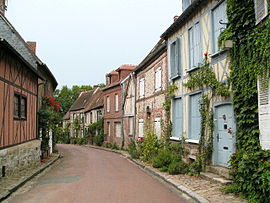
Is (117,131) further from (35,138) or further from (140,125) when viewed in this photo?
(35,138)

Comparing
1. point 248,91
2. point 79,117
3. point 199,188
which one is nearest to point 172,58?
point 248,91

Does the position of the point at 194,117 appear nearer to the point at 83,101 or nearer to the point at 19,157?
the point at 19,157

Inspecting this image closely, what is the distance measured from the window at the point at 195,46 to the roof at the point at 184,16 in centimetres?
53

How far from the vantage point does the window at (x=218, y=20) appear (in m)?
8.85

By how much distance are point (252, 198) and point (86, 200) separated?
11.5 ft

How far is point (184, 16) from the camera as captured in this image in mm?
11359

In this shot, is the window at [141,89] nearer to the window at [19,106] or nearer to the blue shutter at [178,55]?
the blue shutter at [178,55]

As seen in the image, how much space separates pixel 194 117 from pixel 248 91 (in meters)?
3.90

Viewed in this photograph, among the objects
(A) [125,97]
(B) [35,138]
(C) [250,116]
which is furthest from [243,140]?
(A) [125,97]

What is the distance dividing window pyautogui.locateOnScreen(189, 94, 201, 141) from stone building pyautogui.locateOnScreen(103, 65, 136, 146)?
14.2 m

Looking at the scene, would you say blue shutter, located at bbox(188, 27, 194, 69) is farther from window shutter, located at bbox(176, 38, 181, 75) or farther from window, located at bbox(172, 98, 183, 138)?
window, located at bbox(172, 98, 183, 138)

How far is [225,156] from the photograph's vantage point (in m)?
8.73

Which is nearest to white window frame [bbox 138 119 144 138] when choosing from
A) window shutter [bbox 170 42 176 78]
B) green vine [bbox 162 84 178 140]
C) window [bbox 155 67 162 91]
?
window [bbox 155 67 162 91]

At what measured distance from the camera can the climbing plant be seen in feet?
20.1
